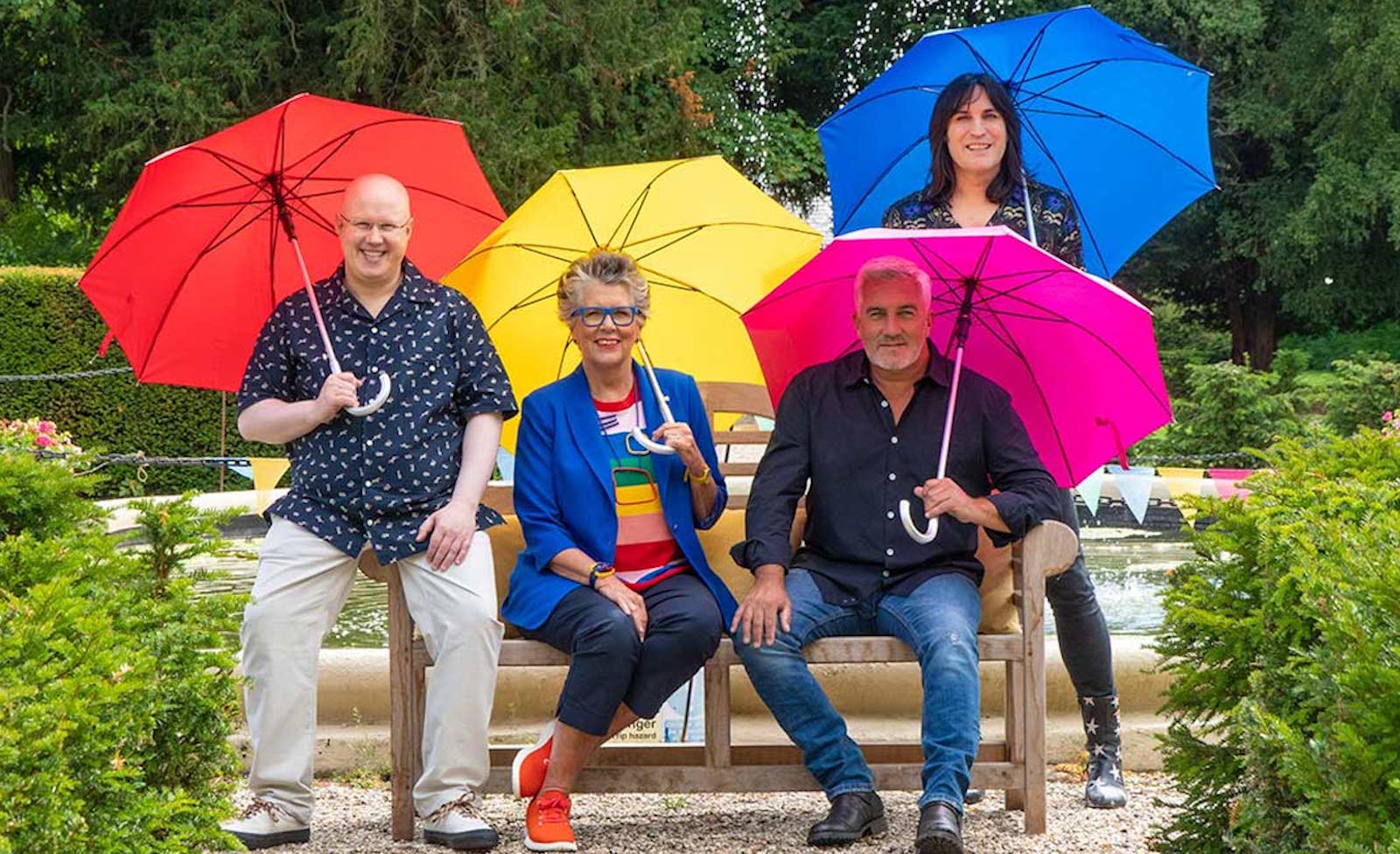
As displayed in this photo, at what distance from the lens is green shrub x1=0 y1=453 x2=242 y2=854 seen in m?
2.26

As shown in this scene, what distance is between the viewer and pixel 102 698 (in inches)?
96.1

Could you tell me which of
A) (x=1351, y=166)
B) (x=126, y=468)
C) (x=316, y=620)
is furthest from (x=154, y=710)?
(x=1351, y=166)

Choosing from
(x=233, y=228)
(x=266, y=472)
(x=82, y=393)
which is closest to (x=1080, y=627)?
(x=233, y=228)

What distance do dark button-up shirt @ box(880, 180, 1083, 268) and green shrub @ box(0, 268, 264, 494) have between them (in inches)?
427

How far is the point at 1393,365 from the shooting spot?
12.1 m

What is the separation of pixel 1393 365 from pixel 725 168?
27.7 feet

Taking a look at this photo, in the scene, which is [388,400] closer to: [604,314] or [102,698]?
[604,314]

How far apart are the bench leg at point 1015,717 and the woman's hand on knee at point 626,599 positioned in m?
0.94

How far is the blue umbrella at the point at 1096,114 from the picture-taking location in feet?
16.9

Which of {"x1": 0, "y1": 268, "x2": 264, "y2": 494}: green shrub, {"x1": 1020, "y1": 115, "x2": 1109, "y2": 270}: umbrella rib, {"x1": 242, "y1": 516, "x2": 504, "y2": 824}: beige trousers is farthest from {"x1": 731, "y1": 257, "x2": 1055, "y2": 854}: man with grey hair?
{"x1": 0, "y1": 268, "x2": 264, "y2": 494}: green shrub

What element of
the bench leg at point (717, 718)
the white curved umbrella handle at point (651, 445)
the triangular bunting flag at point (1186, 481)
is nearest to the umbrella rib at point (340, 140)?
the white curved umbrella handle at point (651, 445)

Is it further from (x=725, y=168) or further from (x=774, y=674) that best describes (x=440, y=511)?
(x=725, y=168)

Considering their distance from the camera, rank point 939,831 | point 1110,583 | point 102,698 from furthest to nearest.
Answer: point 1110,583 → point 939,831 → point 102,698

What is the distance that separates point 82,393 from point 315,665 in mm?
11138
